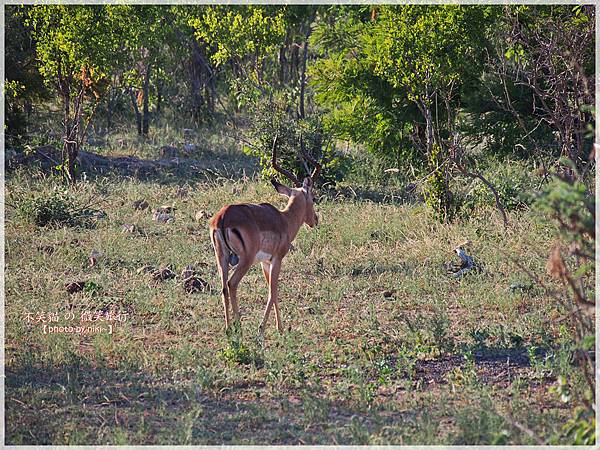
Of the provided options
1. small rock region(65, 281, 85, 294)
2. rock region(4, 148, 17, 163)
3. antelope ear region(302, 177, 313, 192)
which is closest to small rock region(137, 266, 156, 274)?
small rock region(65, 281, 85, 294)

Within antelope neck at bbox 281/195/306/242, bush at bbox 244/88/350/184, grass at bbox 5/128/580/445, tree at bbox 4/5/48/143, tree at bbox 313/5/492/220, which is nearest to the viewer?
grass at bbox 5/128/580/445

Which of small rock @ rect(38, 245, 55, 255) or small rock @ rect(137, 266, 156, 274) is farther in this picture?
small rock @ rect(38, 245, 55, 255)

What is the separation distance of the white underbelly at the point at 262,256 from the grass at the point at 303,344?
0.54 metres

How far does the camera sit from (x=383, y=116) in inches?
531

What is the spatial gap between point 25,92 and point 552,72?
954 cm

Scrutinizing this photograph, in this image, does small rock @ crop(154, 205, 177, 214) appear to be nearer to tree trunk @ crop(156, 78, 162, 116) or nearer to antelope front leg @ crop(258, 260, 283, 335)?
antelope front leg @ crop(258, 260, 283, 335)

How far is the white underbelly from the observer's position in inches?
280

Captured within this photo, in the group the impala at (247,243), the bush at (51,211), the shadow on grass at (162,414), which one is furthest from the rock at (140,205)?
the shadow on grass at (162,414)

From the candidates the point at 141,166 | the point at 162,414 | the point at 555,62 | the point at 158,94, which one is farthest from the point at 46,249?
the point at 158,94

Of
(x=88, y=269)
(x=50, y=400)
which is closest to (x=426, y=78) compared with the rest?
(x=88, y=269)

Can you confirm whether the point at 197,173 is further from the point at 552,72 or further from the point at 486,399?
the point at 486,399

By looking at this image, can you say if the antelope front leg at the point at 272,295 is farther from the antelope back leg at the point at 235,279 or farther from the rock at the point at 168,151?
the rock at the point at 168,151

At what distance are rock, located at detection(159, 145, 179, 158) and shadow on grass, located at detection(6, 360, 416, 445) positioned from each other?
989 centimetres

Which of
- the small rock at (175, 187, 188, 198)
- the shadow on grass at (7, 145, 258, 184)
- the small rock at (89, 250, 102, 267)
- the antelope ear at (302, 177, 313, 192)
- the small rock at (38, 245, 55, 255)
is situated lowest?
the shadow on grass at (7, 145, 258, 184)
